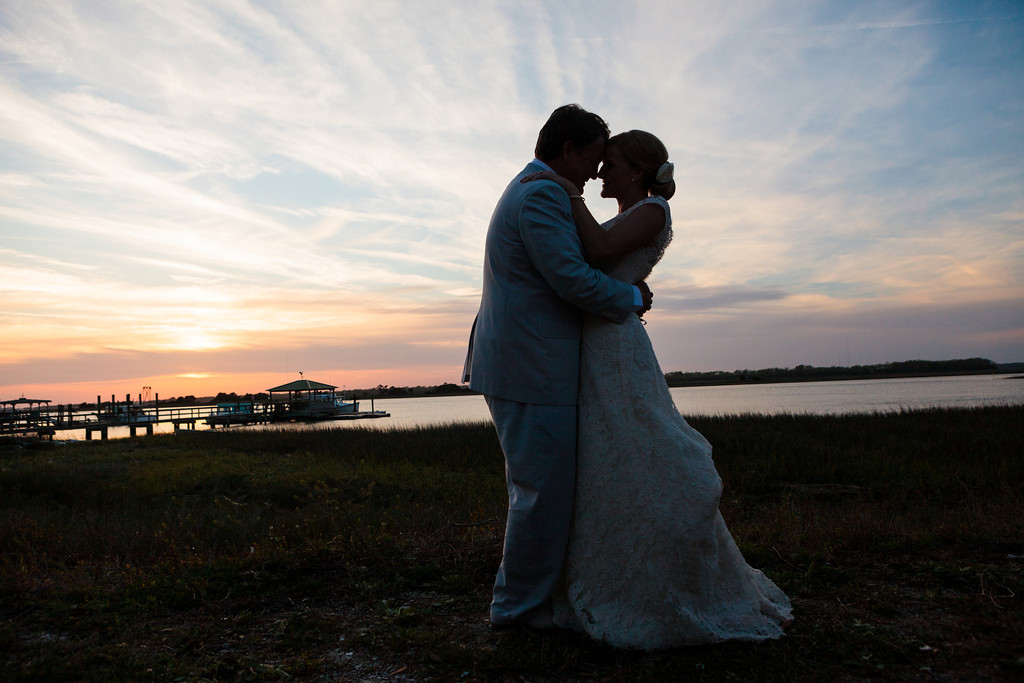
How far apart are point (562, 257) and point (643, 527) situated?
109cm

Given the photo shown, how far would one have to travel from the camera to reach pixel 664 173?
2.70 metres

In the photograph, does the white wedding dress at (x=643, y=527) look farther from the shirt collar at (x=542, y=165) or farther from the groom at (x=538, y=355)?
the shirt collar at (x=542, y=165)

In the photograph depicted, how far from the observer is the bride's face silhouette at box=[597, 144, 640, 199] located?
2.74 metres

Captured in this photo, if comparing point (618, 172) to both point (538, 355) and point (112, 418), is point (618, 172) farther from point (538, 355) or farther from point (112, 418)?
point (112, 418)

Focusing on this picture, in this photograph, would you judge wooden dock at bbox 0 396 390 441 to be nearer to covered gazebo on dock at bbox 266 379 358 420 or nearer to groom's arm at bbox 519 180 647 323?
covered gazebo on dock at bbox 266 379 358 420

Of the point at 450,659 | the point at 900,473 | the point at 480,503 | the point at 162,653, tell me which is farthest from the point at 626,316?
the point at 900,473

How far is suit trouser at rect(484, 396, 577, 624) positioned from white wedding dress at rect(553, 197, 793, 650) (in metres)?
0.07

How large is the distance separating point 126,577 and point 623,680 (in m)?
2.96

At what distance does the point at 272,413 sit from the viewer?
50.2 metres

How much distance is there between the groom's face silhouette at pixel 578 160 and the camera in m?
2.66

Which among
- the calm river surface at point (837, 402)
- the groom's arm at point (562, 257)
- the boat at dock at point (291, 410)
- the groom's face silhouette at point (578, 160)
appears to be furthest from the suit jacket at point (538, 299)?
the boat at dock at point (291, 410)

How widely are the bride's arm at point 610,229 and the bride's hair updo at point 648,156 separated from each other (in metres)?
0.16

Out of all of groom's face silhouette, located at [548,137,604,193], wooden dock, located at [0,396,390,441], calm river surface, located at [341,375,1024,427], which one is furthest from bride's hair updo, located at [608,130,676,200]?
wooden dock, located at [0,396,390,441]

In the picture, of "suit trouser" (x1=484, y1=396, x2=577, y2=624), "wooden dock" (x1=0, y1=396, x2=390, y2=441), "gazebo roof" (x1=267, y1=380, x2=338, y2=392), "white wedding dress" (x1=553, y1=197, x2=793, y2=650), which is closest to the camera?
"white wedding dress" (x1=553, y1=197, x2=793, y2=650)
